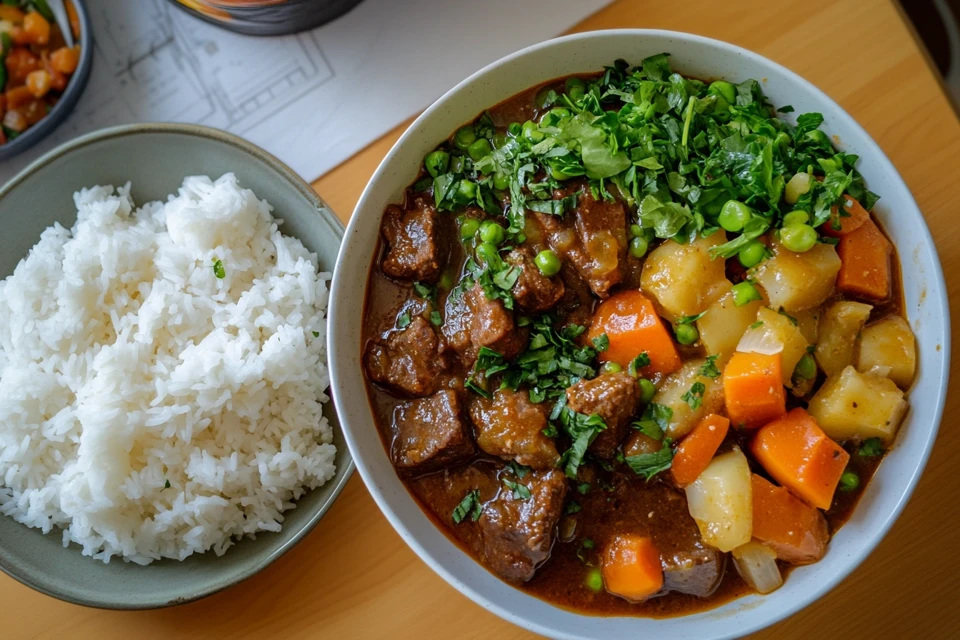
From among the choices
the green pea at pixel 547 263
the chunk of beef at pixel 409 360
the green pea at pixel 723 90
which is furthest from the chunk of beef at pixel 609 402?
the green pea at pixel 723 90

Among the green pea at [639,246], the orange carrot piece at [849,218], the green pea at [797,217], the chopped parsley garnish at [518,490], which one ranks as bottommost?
the chopped parsley garnish at [518,490]

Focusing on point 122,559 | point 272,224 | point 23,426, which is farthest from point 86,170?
point 122,559

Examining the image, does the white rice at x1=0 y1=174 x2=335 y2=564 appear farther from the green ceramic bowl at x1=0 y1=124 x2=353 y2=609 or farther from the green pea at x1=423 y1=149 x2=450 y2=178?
the green pea at x1=423 y1=149 x2=450 y2=178

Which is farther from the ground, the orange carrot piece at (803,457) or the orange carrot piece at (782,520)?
the orange carrot piece at (803,457)

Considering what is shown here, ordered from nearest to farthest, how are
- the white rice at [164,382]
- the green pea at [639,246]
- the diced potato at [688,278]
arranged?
the diced potato at [688,278], the green pea at [639,246], the white rice at [164,382]

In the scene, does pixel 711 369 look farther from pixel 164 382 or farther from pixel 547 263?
pixel 164 382

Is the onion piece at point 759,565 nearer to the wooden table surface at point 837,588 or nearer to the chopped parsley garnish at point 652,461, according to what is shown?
the chopped parsley garnish at point 652,461
